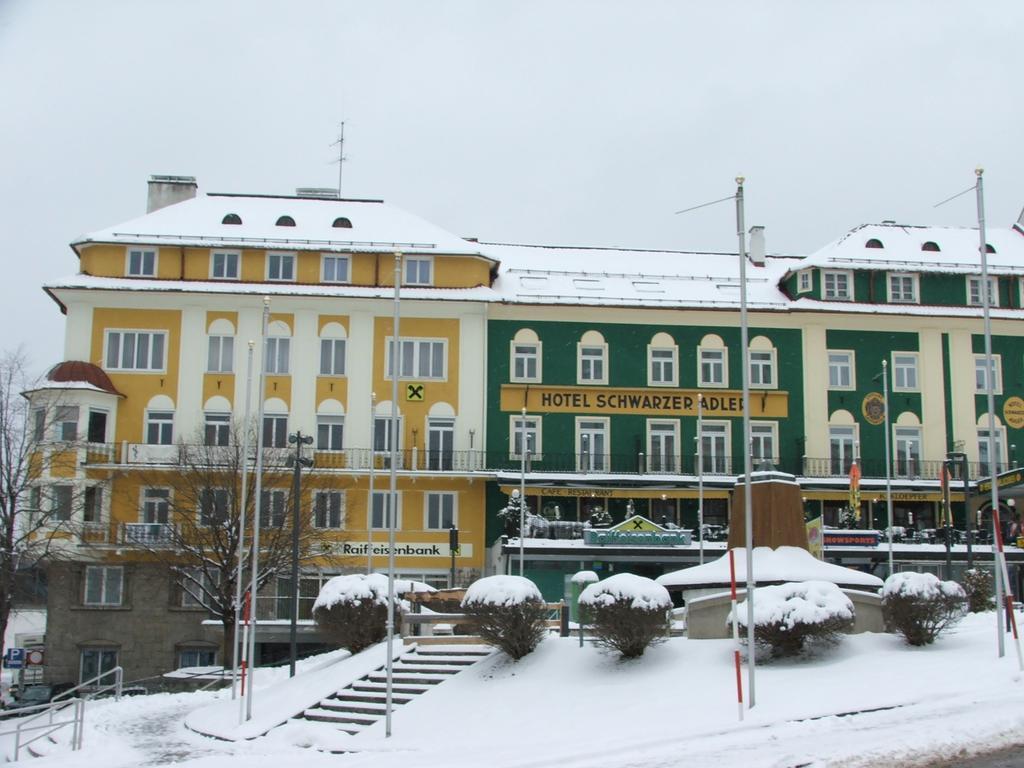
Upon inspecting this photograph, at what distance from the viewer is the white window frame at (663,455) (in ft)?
176

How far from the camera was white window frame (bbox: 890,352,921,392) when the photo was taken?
55.6 metres

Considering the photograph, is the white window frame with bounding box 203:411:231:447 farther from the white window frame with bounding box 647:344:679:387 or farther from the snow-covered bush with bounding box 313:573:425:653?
the snow-covered bush with bounding box 313:573:425:653

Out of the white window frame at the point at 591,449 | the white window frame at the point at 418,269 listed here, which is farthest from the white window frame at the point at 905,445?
the white window frame at the point at 418,269

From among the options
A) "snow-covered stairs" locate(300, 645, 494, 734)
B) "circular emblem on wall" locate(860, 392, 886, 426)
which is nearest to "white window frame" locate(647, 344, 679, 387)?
"circular emblem on wall" locate(860, 392, 886, 426)

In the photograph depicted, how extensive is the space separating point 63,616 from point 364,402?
1443 cm

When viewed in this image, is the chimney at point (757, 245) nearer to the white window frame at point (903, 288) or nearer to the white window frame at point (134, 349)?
the white window frame at point (903, 288)

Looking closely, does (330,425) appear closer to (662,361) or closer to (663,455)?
(663,455)

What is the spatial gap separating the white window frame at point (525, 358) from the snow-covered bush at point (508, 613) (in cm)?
2833

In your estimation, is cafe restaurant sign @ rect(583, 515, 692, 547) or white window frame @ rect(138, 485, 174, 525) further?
white window frame @ rect(138, 485, 174, 525)

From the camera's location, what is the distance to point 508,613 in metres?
25.6

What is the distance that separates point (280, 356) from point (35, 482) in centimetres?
1087

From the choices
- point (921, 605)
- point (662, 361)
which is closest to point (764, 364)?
point (662, 361)

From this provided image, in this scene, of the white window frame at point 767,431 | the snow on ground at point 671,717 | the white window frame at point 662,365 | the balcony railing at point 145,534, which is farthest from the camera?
the white window frame at point 662,365

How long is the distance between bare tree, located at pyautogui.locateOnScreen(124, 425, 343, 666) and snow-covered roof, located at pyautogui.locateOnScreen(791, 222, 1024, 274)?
79.2 feet
